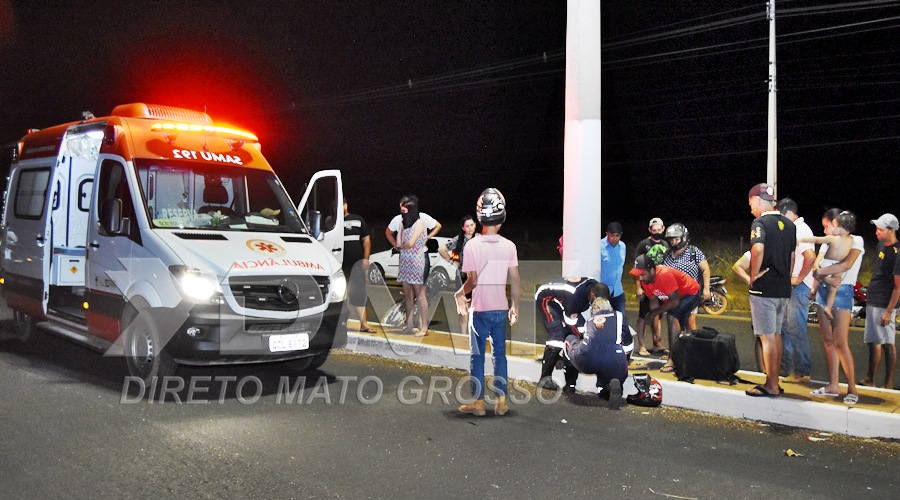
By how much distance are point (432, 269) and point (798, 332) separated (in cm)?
1069

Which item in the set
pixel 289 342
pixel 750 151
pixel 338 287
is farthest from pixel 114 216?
pixel 750 151

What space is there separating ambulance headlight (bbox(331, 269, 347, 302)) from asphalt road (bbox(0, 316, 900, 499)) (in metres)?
0.90

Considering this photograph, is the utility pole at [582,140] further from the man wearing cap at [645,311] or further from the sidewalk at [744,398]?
the man wearing cap at [645,311]

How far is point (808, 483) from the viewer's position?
529cm

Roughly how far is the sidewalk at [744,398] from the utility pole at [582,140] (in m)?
1.21

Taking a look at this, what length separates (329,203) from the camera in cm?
1096

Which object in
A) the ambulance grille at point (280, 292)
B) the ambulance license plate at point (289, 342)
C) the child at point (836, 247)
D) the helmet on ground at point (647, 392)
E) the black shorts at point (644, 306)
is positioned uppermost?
the child at point (836, 247)

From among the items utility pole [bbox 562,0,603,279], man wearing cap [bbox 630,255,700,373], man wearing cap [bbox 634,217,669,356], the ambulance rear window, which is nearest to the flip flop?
man wearing cap [bbox 630,255,700,373]

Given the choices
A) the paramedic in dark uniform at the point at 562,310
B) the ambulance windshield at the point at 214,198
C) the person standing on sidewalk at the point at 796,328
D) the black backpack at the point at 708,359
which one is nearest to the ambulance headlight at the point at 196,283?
the ambulance windshield at the point at 214,198

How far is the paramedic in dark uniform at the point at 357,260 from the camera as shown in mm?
10820

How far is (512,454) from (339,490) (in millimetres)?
1443

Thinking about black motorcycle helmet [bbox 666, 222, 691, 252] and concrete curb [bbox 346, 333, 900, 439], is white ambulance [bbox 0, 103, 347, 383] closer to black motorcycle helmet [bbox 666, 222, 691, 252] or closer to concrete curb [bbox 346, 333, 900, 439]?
concrete curb [bbox 346, 333, 900, 439]

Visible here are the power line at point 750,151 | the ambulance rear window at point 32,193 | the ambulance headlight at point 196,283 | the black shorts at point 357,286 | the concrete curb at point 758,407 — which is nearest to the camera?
the concrete curb at point 758,407

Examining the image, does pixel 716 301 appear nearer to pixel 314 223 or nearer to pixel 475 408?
pixel 314 223
